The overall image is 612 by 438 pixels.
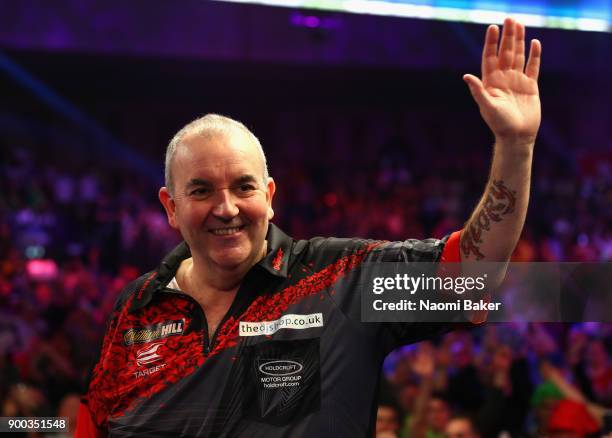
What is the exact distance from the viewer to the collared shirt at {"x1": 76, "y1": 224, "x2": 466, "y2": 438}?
1.40 m

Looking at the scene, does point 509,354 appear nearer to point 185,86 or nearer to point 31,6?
point 31,6

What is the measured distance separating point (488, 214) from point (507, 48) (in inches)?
10.8

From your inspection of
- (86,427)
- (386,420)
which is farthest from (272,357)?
(386,420)

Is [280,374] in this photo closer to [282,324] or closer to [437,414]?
[282,324]

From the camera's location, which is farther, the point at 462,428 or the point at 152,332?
the point at 462,428

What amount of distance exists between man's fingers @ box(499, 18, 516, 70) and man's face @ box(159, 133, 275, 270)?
47 centimetres

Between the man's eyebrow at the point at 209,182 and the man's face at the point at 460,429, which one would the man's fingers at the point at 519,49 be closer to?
the man's eyebrow at the point at 209,182

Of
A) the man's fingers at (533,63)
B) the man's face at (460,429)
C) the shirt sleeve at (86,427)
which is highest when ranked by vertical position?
the man's fingers at (533,63)

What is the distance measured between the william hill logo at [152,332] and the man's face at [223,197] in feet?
0.46

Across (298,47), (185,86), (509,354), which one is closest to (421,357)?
(509,354)

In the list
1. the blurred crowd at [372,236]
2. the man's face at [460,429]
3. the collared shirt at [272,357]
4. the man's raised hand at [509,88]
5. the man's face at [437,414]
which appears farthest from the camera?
the blurred crowd at [372,236]

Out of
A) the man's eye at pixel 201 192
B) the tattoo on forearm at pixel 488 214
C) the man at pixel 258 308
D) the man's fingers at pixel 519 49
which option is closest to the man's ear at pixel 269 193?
the man at pixel 258 308

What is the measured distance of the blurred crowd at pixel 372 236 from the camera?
146 inches

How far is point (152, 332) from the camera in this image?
5.05 ft
